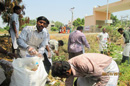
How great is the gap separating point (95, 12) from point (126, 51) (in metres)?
20.2

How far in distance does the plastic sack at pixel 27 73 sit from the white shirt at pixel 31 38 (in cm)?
33

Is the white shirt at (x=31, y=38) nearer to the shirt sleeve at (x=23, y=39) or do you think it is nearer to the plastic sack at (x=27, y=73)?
the shirt sleeve at (x=23, y=39)

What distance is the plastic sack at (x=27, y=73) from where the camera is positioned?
193 cm

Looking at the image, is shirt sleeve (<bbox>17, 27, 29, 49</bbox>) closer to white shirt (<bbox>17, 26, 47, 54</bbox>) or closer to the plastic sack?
white shirt (<bbox>17, 26, 47, 54</bbox>)

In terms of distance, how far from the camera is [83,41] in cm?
371

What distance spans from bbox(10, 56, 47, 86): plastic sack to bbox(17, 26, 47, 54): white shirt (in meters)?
0.33

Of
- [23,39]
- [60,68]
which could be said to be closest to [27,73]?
[23,39]

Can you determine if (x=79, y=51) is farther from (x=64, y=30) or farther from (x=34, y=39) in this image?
(x=64, y=30)

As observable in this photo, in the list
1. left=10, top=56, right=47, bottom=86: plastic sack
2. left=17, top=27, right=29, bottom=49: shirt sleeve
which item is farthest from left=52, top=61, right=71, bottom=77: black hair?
left=17, top=27, right=29, bottom=49: shirt sleeve

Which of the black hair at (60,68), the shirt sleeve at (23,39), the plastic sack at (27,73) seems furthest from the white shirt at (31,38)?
the black hair at (60,68)

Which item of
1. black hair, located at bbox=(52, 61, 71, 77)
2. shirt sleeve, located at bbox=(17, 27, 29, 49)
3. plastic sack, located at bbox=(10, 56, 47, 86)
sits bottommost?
plastic sack, located at bbox=(10, 56, 47, 86)

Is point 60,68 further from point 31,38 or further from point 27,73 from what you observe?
point 31,38

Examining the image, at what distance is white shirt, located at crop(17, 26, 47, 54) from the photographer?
228 cm

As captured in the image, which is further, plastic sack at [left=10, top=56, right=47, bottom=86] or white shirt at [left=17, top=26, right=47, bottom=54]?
white shirt at [left=17, top=26, right=47, bottom=54]
